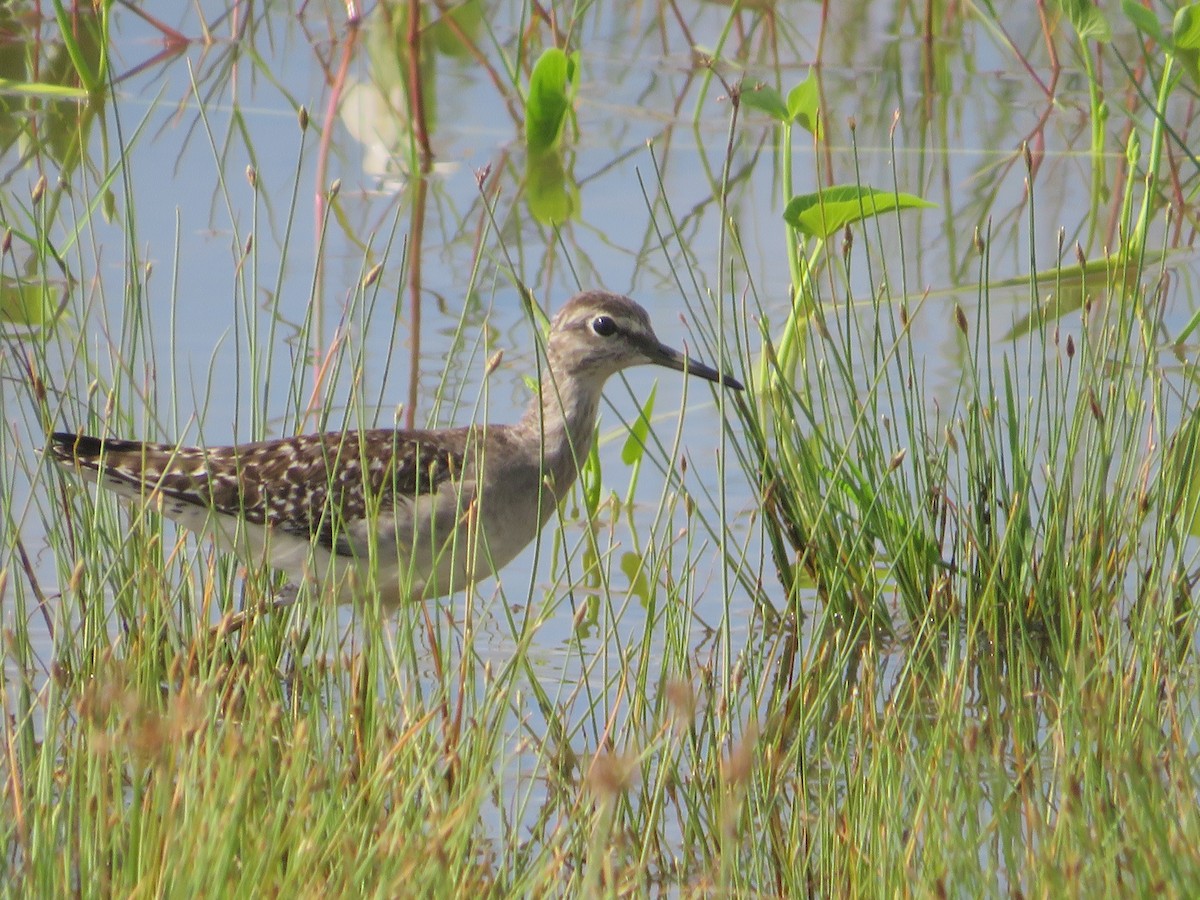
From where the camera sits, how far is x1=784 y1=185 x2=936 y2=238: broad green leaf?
16.0 feet

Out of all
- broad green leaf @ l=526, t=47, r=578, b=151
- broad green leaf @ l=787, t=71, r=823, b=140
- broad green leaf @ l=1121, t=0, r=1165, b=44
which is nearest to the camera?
broad green leaf @ l=1121, t=0, r=1165, b=44

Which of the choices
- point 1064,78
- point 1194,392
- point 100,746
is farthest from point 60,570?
point 1064,78

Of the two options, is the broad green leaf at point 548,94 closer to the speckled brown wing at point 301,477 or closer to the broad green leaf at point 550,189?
the broad green leaf at point 550,189

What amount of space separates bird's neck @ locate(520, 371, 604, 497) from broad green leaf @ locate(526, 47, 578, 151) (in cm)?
146

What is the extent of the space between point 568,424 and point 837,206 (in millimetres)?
897

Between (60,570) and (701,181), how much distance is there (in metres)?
5.25

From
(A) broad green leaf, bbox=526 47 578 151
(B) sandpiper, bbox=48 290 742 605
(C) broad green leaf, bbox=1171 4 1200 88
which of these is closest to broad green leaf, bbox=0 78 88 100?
(A) broad green leaf, bbox=526 47 578 151

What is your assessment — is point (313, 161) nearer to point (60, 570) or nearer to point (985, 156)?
point (985, 156)

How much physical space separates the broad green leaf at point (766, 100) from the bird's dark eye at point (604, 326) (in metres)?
0.69

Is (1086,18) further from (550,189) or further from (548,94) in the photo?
(550,189)

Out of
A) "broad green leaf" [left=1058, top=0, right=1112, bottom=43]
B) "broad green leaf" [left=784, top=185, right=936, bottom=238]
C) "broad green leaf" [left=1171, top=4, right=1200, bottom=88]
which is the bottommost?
"broad green leaf" [left=784, top=185, right=936, bottom=238]

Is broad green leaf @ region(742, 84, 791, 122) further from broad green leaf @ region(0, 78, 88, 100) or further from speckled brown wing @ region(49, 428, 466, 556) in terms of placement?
broad green leaf @ region(0, 78, 88, 100)

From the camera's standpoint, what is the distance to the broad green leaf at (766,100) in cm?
518

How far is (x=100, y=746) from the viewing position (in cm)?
231
